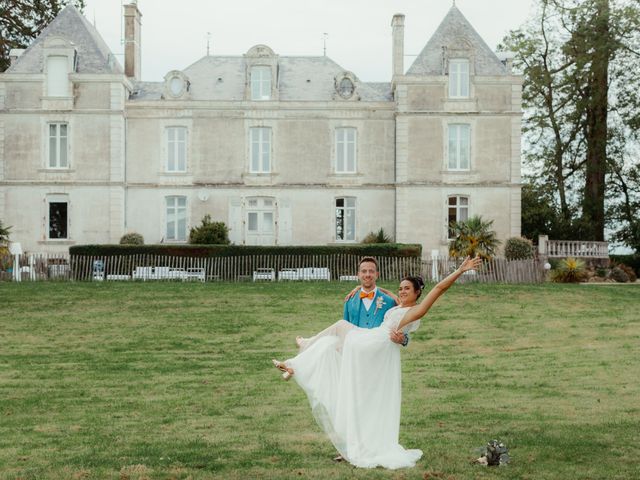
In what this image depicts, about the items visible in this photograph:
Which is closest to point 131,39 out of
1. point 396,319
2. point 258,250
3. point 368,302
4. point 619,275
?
point 258,250

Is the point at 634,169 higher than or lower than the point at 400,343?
higher

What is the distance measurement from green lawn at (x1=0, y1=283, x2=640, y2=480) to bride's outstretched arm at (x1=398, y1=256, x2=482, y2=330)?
1.29 m

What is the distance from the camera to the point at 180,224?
115 feet

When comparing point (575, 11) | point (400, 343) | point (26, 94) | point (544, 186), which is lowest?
point (400, 343)

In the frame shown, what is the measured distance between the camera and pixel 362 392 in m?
8.41

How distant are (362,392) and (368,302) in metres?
0.82

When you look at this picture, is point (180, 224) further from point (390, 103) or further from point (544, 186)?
point (544, 186)

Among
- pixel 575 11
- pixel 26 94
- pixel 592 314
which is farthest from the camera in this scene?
pixel 575 11

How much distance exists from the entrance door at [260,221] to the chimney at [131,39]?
7105 mm

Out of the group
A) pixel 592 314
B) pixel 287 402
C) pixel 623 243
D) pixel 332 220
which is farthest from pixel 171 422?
pixel 623 243

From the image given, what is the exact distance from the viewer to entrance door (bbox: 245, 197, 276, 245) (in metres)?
34.8

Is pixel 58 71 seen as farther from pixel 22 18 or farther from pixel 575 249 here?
pixel 575 249

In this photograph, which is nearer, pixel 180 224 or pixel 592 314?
pixel 592 314

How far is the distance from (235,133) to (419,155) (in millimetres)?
6733
